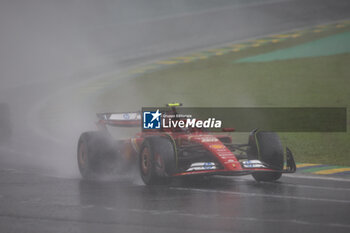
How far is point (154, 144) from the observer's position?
12.5 metres

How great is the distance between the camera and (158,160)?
12430mm

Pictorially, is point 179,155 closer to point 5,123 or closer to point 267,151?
point 267,151

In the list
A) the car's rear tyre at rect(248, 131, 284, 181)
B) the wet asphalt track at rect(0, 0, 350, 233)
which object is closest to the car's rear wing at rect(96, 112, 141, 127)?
the wet asphalt track at rect(0, 0, 350, 233)

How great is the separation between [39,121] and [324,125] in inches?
377

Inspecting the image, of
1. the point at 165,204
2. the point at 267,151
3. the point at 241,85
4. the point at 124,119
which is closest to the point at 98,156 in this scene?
the point at 124,119

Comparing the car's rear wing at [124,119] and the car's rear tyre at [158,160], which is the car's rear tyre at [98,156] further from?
the car's rear tyre at [158,160]

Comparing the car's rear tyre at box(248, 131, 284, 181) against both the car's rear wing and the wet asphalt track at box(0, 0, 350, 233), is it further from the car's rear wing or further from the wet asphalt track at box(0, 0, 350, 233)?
the car's rear wing

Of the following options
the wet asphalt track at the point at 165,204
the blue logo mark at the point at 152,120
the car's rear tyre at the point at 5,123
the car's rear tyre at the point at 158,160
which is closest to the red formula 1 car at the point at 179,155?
the car's rear tyre at the point at 158,160

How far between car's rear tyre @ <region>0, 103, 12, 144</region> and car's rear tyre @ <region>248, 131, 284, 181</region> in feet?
33.9

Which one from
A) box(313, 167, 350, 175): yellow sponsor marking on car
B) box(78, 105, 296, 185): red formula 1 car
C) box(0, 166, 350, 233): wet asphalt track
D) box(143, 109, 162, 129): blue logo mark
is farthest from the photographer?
box(313, 167, 350, 175): yellow sponsor marking on car

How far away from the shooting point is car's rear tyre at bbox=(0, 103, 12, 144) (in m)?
21.4

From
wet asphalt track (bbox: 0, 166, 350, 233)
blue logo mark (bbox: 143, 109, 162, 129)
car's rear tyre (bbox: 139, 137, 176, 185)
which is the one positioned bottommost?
wet asphalt track (bbox: 0, 166, 350, 233)

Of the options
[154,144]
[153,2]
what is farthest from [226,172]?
[153,2]

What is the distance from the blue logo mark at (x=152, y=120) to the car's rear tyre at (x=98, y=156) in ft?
3.34
